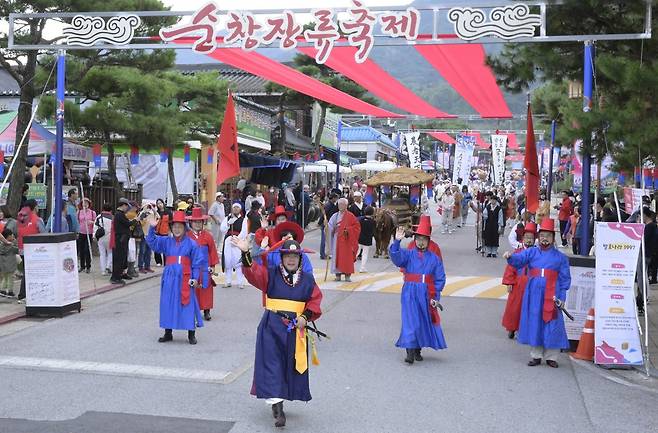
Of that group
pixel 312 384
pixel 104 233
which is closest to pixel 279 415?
pixel 312 384

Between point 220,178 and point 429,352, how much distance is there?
5.22 m

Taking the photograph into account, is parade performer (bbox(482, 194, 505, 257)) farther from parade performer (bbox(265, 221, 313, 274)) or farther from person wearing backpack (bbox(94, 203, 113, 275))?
parade performer (bbox(265, 221, 313, 274))

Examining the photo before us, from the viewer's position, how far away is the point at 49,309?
411 inches

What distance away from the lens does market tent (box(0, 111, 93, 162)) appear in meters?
15.8

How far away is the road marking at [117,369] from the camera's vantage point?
7215 millimetres

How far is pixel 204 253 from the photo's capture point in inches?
375

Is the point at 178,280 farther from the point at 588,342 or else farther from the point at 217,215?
the point at 217,215

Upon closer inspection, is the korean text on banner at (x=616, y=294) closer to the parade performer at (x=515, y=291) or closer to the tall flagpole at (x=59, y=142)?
the parade performer at (x=515, y=291)

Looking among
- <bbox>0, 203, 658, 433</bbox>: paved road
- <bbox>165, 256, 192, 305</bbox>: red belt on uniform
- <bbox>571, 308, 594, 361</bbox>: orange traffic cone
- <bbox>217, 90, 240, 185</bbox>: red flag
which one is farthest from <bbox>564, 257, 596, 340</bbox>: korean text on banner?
<bbox>217, 90, 240, 185</bbox>: red flag

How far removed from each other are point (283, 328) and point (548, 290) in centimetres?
365

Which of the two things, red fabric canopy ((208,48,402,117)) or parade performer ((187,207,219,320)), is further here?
red fabric canopy ((208,48,402,117))

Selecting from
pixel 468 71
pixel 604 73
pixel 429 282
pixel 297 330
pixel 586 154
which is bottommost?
pixel 297 330

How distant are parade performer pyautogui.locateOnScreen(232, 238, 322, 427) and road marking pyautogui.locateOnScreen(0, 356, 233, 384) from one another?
1.46 metres

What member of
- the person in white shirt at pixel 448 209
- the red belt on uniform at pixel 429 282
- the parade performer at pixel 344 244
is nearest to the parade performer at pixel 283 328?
the red belt on uniform at pixel 429 282
